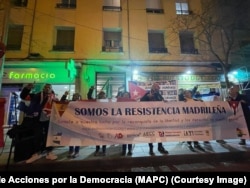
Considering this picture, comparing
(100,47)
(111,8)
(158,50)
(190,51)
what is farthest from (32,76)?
(190,51)

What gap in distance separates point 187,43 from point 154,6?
11.9ft

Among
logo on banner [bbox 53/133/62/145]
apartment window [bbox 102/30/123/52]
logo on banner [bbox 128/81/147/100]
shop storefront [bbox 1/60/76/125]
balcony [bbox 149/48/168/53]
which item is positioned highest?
apartment window [bbox 102/30/123/52]

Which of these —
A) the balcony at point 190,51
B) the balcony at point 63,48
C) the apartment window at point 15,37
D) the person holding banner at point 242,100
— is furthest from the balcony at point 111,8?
the person holding banner at point 242,100

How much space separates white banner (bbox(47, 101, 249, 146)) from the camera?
5156 millimetres

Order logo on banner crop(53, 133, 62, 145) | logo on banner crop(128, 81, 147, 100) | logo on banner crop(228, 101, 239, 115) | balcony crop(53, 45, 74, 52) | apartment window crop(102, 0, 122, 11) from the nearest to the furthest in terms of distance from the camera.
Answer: logo on banner crop(53, 133, 62, 145)
logo on banner crop(228, 101, 239, 115)
logo on banner crop(128, 81, 147, 100)
balcony crop(53, 45, 74, 52)
apartment window crop(102, 0, 122, 11)

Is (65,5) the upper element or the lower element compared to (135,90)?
upper

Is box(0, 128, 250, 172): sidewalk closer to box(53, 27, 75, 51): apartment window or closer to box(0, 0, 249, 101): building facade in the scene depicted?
box(0, 0, 249, 101): building facade

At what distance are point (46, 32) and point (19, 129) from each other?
887cm

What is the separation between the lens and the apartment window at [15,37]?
462 inches

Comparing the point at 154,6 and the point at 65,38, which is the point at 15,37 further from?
the point at 154,6

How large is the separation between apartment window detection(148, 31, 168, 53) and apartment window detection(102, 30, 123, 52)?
211cm

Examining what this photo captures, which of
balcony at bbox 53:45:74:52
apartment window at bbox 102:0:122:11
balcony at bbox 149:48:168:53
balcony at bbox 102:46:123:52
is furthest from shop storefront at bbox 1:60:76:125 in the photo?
balcony at bbox 149:48:168:53

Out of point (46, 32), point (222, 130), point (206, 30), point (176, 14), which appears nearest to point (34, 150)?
point (222, 130)

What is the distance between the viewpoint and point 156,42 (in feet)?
42.3
